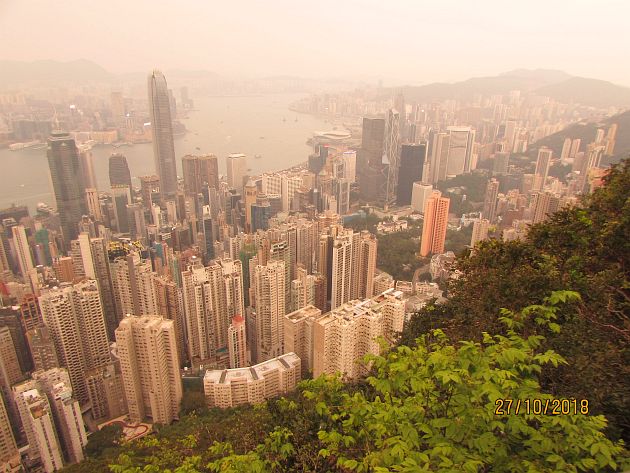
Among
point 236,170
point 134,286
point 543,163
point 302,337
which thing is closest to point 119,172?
point 236,170

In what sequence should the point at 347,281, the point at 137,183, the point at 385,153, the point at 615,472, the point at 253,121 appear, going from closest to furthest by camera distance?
the point at 615,472
the point at 347,281
the point at 137,183
the point at 385,153
the point at 253,121

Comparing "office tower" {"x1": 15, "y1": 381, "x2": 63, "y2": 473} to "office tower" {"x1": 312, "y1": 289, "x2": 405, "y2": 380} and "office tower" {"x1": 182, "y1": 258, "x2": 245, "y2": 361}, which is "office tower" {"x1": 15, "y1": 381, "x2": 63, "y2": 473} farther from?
"office tower" {"x1": 312, "y1": 289, "x2": 405, "y2": 380}

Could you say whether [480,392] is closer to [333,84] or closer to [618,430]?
[618,430]

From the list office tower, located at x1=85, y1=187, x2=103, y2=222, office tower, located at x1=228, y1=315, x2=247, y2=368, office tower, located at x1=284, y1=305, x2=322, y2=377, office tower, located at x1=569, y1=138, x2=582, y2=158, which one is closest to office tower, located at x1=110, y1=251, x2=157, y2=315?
office tower, located at x1=228, y1=315, x2=247, y2=368

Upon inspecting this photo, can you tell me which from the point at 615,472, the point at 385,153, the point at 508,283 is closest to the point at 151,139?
the point at 385,153

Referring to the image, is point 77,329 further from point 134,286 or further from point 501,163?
point 501,163
